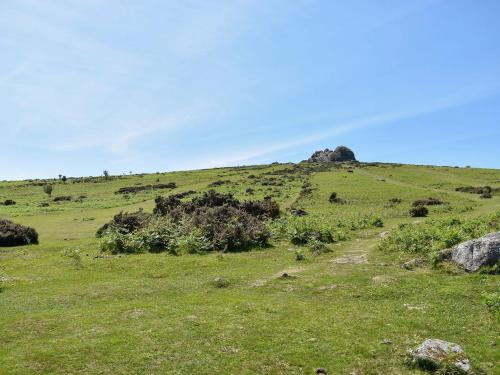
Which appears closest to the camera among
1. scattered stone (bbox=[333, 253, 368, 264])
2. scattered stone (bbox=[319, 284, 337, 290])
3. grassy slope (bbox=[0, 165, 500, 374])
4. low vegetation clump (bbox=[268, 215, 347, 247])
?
grassy slope (bbox=[0, 165, 500, 374])

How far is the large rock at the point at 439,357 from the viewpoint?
11578 millimetres

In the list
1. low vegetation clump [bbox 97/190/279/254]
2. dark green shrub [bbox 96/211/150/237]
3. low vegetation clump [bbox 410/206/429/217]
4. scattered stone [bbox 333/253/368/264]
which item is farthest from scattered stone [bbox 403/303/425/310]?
low vegetation clump [bbox 410/206/429/217]

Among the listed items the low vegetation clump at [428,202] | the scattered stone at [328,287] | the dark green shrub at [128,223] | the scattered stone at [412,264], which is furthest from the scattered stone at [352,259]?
the low vegetation clump at [428,202]

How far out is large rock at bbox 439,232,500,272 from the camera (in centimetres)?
2078

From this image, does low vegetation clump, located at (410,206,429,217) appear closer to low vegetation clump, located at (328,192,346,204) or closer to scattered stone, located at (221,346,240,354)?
low vegetation clump, located at (328,192,346,204)

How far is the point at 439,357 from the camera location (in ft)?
39.0

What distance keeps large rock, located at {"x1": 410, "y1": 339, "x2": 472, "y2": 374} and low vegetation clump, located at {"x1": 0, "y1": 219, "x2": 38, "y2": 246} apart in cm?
3427

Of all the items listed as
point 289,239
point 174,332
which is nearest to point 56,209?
point 289,239

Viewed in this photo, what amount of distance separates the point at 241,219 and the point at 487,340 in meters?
24.6

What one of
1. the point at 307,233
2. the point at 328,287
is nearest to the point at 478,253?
the point at 328,287

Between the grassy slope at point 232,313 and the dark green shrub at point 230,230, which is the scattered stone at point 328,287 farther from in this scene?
the dark green shrub at point 230,230

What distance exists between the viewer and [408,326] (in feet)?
49.1

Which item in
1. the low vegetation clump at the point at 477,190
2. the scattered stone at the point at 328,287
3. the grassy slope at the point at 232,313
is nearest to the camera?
the grassy slope at the point at 232,313

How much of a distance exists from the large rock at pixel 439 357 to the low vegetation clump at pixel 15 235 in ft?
112
